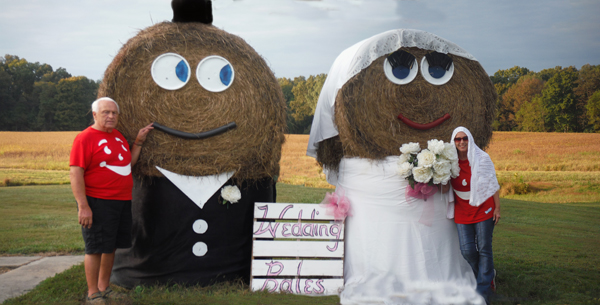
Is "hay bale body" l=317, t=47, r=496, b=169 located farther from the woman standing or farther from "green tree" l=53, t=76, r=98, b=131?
"green tree" l=53, t=76, r=98, b=131

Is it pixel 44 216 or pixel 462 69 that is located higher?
pixel 462 69

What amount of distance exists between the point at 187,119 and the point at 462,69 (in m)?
2.61

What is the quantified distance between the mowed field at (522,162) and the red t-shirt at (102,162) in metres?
6.31

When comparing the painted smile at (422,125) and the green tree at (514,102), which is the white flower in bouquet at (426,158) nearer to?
the painted smile at (422,125)

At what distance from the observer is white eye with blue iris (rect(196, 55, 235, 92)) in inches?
145

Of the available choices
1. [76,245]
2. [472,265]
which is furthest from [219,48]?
[76,245]

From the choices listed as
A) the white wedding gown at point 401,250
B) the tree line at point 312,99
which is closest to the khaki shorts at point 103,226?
the white wedding gown at point 401,250

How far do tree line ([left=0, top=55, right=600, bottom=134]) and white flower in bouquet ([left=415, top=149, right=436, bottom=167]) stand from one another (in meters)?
5.60

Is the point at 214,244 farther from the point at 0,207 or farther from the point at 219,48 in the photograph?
the point at 0,207

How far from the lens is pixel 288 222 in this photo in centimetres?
385

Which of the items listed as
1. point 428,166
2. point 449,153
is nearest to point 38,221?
point 428,166

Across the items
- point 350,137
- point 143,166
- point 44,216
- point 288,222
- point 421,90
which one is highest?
point 421,90

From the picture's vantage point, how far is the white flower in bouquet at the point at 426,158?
3488 millimetres

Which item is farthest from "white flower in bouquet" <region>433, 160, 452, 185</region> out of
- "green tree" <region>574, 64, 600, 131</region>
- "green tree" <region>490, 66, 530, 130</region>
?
"green tree" <region>574, 64, 600, 131</region>
